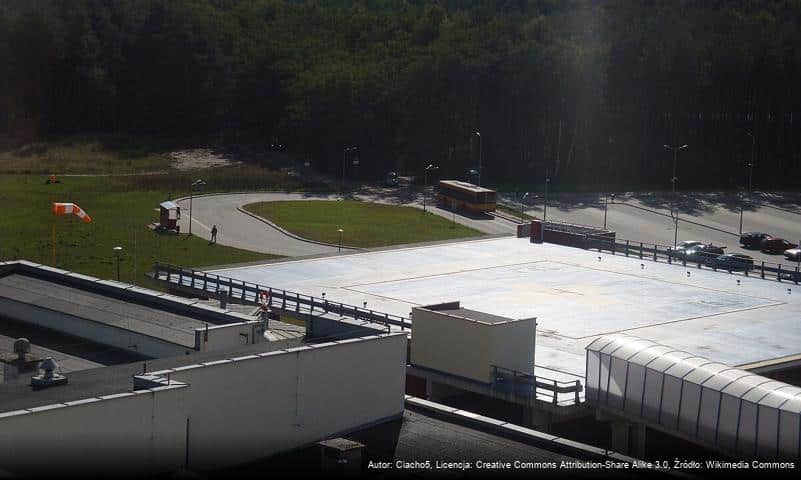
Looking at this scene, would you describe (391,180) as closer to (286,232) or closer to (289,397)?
(286,232)

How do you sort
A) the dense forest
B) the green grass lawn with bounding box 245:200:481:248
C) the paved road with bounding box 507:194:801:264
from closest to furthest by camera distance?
the green grass lawn with bounding box 245:200:481:248
the paved road with bounding box 507:194:801:264
the dense forest

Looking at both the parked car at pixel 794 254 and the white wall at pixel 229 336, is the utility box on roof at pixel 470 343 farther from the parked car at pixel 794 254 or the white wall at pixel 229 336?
the parked car at pixel 794 254

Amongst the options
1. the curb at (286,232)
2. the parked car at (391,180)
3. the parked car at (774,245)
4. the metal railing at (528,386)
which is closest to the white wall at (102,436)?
the metal railing at (528,386)

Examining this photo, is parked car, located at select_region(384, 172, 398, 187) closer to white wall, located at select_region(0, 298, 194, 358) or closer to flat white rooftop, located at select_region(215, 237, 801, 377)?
flat white rooftop, located at select_region(215, 237, 801, 377)

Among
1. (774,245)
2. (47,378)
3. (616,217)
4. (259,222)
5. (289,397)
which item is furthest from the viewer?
(616,217)

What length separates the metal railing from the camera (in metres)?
29.0

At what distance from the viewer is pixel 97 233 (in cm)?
6838

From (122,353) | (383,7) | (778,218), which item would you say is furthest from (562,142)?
(122,353)

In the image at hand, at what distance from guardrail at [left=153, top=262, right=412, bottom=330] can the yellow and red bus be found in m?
37.4

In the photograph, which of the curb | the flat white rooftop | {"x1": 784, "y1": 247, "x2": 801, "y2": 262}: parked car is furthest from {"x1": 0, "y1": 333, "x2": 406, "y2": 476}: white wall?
{"x1": 784, "y1": 247, "x2": 801, "y2": 262}: parked car

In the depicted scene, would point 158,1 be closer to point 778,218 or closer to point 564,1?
point 564,1

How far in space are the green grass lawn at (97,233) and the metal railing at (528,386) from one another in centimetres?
3027

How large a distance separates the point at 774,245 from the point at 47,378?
64.1 meters

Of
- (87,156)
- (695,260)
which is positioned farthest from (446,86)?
(695,260)
